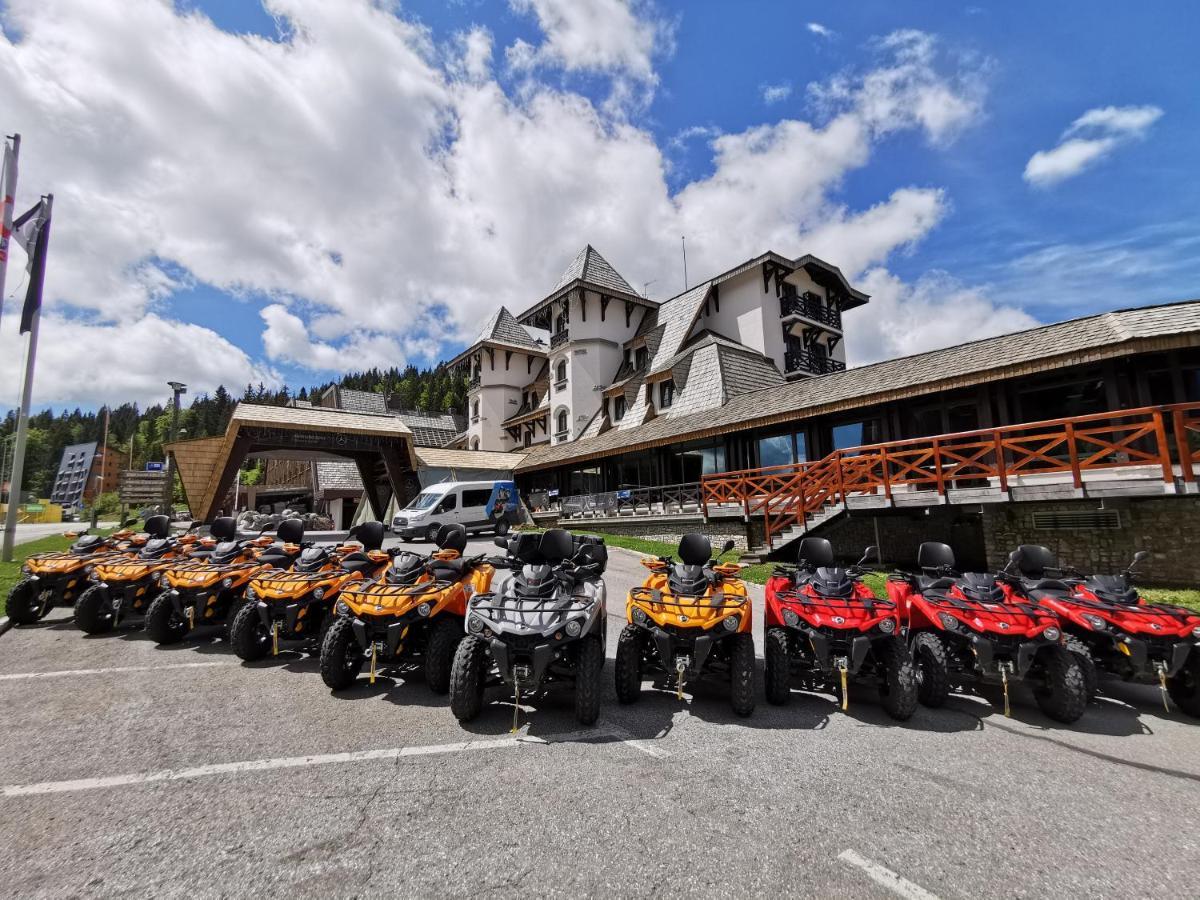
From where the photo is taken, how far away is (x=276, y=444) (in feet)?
80.0

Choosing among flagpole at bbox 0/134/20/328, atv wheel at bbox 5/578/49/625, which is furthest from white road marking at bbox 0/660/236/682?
flagpole at bbox 0/134/20/328

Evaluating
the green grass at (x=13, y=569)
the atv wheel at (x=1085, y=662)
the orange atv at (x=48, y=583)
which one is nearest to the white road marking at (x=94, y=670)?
the orange atv at (x=48, y=583)

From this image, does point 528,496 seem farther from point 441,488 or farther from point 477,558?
point 477,558

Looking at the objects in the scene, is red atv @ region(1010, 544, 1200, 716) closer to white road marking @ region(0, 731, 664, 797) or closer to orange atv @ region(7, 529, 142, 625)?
white road marking @ region(0, 731, 664, 797)

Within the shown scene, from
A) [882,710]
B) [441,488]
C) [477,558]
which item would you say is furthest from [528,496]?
[882,710]

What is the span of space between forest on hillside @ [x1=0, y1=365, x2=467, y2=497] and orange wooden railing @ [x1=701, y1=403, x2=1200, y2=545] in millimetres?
71398

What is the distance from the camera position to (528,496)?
3250 centimetres

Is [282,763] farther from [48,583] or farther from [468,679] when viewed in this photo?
[48,583]

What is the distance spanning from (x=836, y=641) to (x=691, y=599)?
1265mm

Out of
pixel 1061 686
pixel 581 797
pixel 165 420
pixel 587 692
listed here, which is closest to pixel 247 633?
pixel 587 692

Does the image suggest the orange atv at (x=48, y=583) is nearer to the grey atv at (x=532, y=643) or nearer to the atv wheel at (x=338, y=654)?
the atv wheel at (x=338, y=654)

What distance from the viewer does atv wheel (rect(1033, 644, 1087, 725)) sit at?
4.52 meters

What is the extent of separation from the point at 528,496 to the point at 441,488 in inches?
430

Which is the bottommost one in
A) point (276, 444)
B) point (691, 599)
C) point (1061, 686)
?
point (1061, 686)
